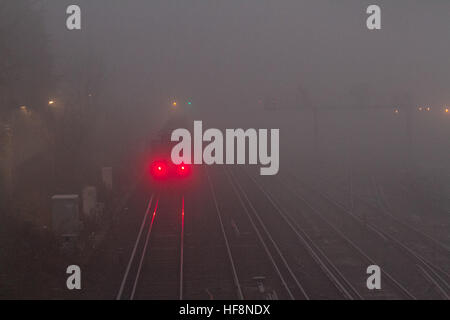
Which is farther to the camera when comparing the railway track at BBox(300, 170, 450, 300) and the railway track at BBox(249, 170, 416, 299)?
the railway track at BBox(300, 170, 450, 300)

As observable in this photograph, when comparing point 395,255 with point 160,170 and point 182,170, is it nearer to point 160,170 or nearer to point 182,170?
point 182,170

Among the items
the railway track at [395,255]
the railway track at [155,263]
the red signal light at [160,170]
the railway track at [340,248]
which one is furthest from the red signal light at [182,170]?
the railway track at [395,255]

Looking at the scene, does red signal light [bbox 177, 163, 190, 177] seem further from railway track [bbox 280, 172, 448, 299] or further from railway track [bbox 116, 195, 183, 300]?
railway track [bbox 280, 172, 448, 299]

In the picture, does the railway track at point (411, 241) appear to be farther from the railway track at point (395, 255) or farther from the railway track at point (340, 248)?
the railway track at point (340, 248)

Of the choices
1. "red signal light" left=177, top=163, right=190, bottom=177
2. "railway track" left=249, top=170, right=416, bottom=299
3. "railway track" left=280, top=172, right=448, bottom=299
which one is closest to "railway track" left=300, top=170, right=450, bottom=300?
"railway track" left=280, top=172, right=448, bottom=299

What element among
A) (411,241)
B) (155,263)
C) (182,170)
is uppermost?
(182,170)

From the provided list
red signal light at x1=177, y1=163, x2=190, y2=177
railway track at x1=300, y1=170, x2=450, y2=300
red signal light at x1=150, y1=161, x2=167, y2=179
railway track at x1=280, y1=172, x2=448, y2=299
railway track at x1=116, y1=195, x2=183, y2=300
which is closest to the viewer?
railway track at x1=116, y1=195, x2=183, y2=300

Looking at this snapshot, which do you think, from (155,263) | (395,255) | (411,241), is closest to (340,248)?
(395,255)

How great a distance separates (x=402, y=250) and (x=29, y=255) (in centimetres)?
1077

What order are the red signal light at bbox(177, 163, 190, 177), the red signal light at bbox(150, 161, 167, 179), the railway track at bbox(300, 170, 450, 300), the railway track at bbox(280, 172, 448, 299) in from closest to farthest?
the railway track at bbox(280, 172, 448, 299) → the railway track at bbox(300, 170, 450, 300) → the red signal light at bbox(150, 161, 167, 179) → the red signal light at bbox(177, 163, 190, 177)

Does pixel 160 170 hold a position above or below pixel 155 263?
above

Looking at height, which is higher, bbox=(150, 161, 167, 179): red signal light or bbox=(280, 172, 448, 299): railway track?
bbox=(150, 161, 167, 179): red signal light

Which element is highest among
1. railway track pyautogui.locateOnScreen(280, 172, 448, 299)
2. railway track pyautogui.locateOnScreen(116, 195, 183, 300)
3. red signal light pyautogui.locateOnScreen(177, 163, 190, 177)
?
red signal light pyautogui.locateOnScreen(177, 163, 190, 177)
